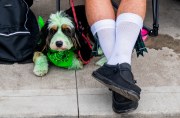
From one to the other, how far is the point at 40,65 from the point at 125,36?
0.85 m

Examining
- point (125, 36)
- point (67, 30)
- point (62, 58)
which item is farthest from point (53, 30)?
point (125, 36)

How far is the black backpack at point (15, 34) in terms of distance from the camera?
12.0 feet

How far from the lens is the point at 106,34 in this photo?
319 centimetres

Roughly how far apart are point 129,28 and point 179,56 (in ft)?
3.03

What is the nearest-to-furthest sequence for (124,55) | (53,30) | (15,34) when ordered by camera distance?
(124,55), (53,30), (15,34)

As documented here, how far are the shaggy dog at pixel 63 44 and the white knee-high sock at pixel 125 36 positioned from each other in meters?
0.46

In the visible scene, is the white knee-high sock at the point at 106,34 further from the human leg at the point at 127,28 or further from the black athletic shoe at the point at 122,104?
the black athletic shoe at the point at 122,104

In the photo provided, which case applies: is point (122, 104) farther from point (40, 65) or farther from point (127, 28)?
point (40, 65)

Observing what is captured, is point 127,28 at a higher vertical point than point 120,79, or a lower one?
higher

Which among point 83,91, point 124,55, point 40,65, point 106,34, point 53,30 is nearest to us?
point 124,55

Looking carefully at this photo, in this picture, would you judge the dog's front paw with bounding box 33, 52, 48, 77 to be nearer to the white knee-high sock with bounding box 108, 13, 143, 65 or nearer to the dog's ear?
the dog's ear

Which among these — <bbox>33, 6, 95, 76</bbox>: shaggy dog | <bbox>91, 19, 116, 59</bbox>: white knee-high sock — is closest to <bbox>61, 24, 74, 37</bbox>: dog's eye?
<bbox>33, 6, 95, 76</bbox>: shaggy dog

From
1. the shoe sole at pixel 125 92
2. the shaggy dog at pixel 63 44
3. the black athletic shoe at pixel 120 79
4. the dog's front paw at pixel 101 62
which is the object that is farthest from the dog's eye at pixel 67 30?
the shoe sole at pixel 125 92

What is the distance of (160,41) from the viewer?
413cm
